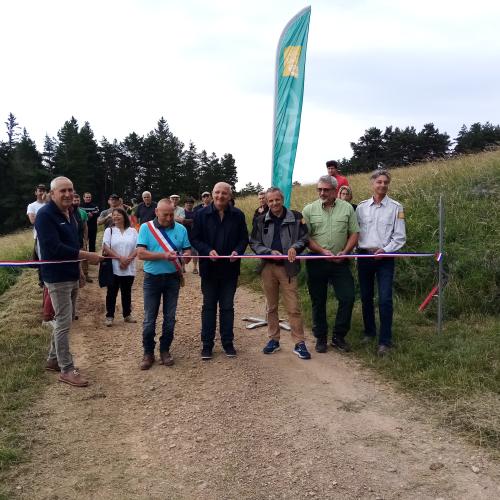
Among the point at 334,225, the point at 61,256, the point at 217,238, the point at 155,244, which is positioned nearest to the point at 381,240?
the point at 334,225

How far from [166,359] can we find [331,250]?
7.90 feet

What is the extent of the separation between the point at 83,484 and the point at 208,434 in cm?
106

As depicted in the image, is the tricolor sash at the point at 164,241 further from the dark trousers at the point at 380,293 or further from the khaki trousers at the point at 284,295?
the dark trousers at the point at 380,293

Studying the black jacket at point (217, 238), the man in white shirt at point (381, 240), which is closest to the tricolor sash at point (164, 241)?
the black jacket at point (217, 238)

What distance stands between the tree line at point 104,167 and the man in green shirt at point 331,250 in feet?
168

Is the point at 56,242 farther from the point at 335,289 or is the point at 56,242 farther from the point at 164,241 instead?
the point at 335,289

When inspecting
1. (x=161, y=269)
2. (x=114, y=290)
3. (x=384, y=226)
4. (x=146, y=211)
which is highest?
(x=146, y=211)

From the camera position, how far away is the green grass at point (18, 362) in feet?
11.4

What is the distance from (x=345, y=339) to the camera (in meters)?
5.92

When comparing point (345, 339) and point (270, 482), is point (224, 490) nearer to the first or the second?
point (270, 482)

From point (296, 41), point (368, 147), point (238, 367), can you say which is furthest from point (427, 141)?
point (238, 367)

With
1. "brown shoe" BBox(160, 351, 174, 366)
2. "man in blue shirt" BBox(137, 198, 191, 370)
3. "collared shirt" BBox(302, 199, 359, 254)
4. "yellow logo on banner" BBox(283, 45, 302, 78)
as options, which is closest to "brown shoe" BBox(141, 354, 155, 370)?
"man in blue shirt" BBox(137, 198, 191, 370)

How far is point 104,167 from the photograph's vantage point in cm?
6022

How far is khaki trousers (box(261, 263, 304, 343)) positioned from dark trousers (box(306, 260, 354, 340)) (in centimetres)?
33
